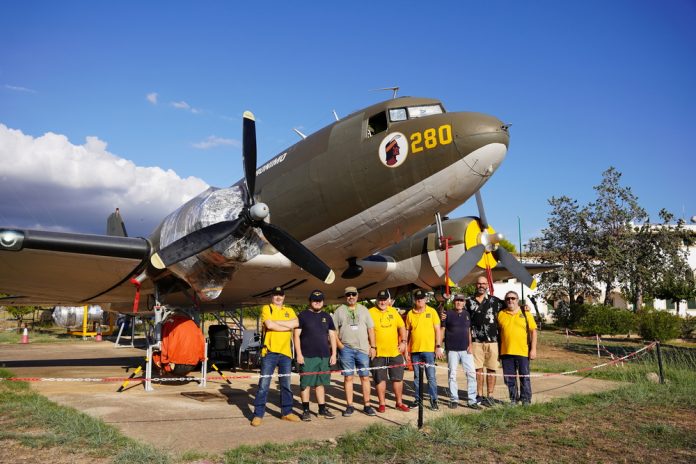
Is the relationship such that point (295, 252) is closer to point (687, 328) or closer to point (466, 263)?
point (466, 263)

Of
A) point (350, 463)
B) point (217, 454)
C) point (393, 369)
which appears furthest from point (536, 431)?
point (217, 454)

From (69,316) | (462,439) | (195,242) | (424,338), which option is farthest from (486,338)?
(69,316)

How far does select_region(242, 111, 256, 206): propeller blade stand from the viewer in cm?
1004

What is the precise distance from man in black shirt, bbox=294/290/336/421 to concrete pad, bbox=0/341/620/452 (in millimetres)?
452

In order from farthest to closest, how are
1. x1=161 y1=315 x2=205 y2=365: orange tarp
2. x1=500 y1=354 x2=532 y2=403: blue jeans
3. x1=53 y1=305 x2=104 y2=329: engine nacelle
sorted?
x1=53 y1=305 x2=104 y2=329: engine nacelle < x1=161 y1=315 x2=205 y2=365: orange tarp < x1=500 y1=354 x2=532 y2=403: blue jeans

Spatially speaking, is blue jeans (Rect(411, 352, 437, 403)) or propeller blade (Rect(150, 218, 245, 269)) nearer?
blue jeans (Rect(411, 352, 437, 403))

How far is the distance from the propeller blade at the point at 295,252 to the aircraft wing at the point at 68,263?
312 centimetres

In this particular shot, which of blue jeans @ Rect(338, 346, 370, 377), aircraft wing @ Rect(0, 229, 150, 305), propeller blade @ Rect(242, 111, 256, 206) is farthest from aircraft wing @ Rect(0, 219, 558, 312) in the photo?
blue jeans @ Rect(338, 346, 370, 377)

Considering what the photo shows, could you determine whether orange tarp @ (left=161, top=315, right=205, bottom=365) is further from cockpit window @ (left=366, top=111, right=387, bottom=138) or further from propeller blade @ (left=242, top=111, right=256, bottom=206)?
cockpit window @ (left=366, top=111, right=387, bottom=138)

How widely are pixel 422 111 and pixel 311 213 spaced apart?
10.1 feet

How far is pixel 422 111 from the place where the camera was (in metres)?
10.2

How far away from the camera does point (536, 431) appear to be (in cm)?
680

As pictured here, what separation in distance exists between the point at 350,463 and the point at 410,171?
225 inches

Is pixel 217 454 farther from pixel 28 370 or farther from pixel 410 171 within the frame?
pixel 28 370
